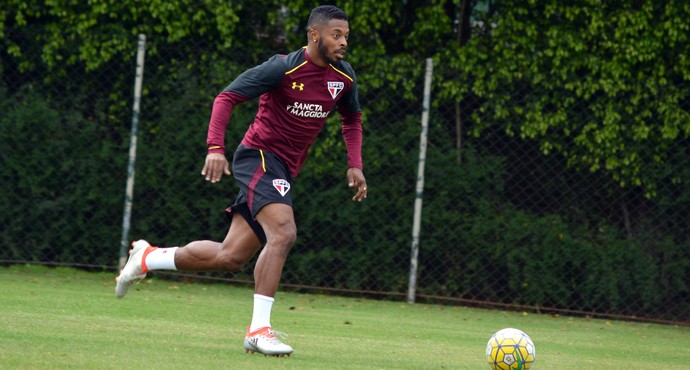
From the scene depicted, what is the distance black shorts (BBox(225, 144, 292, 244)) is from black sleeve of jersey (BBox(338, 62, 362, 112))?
0.60 m

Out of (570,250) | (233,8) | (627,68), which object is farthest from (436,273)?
(233,8)

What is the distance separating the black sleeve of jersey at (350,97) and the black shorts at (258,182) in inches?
23.7

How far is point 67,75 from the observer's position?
10.1 m

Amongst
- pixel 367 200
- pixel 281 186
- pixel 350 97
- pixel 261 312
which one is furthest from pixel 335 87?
pixel 367 200

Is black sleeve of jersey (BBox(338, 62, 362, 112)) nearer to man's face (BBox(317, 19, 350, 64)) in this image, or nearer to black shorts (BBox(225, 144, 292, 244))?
man's face (BBox(317, 19, 350, 64))

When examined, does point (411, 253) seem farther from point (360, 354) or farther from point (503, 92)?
point (360, 354)

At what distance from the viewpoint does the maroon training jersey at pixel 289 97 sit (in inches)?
228

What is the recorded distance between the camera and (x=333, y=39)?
5.89 metres

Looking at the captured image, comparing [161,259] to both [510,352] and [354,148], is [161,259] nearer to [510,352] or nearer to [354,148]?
[354,148]

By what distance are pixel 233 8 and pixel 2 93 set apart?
101 inches

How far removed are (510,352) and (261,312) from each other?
133 cm

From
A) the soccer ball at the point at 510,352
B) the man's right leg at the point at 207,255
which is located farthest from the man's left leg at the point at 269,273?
the soccer ball at the point at 510,352

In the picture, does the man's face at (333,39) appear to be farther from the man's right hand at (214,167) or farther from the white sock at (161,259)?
the white sock at (161,259)

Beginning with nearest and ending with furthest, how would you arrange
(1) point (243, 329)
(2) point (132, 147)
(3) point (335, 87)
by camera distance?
(3) point (335, 87) < (1) point (243, 329) < (2) point (132, 147)
